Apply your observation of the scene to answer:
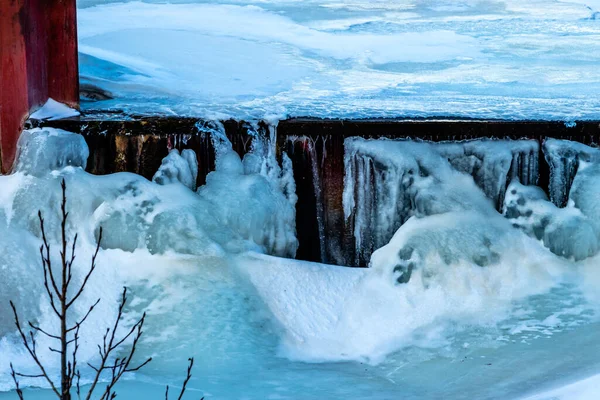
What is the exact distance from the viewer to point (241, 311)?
15.5 feet

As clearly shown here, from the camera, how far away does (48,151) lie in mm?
5320

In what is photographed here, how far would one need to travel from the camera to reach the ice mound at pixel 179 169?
17.8 feet

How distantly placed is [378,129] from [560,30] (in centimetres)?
653

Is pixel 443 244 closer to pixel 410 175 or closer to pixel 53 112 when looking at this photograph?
pixel 410 175

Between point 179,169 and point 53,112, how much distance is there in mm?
911

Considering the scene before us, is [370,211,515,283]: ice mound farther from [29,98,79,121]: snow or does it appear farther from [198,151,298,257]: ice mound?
[29,98,79,121]: snow

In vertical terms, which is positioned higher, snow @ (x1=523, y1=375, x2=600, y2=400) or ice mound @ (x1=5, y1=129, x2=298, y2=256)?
ice mound @ (x1=5, y1=129, x2=298, y2=256)

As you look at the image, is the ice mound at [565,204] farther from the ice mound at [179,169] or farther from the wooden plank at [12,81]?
the wooden plank at [12,81]

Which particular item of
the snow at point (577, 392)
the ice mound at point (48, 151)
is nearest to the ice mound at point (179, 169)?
the ice mound at point (48, 151)

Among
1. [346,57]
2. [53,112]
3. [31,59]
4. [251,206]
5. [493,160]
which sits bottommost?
[251,206]

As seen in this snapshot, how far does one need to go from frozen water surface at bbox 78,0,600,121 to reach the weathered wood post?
512 millimetres

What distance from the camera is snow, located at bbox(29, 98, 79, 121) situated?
564cm

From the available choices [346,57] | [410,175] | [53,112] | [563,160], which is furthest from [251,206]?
[346,57]

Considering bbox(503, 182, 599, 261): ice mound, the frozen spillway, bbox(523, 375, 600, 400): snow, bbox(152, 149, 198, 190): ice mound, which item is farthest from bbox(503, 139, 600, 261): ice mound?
bbox(152, 149, 198, 190): ice mound
